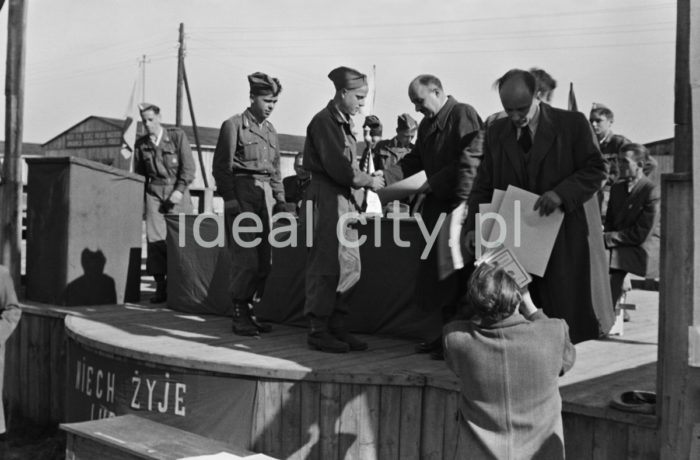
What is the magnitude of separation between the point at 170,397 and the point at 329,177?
1.73 m

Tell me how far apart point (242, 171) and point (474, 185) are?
227 cm

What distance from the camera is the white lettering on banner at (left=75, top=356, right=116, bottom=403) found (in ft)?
20.0

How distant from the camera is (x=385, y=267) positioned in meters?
6.67

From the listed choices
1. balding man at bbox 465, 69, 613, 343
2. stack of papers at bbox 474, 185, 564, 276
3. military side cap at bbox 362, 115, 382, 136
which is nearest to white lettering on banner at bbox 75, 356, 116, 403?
stack of papers at bbox 474, 185, 564, 276

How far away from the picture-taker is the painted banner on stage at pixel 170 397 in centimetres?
537

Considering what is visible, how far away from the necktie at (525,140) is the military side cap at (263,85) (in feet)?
8.29

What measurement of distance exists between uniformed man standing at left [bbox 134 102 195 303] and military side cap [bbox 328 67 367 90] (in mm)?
3154

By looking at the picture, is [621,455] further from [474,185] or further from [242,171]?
[242,171]

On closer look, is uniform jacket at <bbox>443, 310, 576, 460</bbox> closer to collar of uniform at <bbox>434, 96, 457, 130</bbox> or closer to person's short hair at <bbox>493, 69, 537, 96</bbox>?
person's short hair at <bbox>493, 69, 537, 96</bbox>

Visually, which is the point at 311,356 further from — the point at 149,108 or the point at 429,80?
the point at 149,108

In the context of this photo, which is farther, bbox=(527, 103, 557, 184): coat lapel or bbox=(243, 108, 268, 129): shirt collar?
bbox=(243, 108, 268, 129): shirt collar

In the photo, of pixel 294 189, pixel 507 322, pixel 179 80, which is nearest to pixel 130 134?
pixel 294 189

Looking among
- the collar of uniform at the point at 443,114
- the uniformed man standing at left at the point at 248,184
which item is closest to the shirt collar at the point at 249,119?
the uniformed man standing at left at the point at 248,184

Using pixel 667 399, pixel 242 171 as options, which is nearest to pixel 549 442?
pixel 667 399
